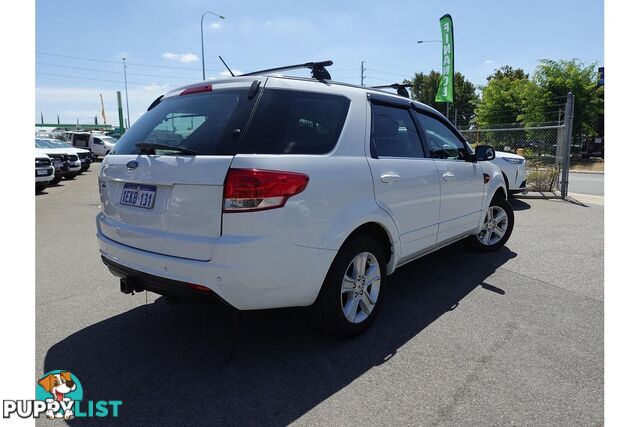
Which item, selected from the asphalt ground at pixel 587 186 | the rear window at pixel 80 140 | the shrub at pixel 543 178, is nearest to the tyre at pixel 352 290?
the shrub at pixel 543 178

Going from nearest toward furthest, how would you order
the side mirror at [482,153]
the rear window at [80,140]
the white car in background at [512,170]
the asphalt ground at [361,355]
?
the asphalt ground at [361,355]
the side mirror at [482,153]
the white car in background at [512,170]
the rear window at [80,140]

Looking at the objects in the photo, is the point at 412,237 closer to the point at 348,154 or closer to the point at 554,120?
the point at 348,154

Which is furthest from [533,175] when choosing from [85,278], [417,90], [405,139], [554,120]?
[417,90]

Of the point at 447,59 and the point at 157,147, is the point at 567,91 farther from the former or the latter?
the point at 157,147

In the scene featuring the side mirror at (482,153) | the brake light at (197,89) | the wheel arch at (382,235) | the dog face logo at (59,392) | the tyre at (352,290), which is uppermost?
the brake light at (197,89)

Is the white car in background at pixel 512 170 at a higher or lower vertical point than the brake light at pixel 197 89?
lower

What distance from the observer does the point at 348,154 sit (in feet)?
10.1

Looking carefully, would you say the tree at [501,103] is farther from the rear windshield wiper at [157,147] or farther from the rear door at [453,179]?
the rear windshield wiper at [157,147]

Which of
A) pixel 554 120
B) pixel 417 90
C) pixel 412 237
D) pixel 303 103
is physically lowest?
pixel 412 237

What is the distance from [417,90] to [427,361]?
Result: 181ft

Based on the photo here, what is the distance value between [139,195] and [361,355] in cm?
190

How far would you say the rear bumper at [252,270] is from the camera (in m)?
2.53

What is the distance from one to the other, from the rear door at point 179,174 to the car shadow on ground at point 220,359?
2.38 ft

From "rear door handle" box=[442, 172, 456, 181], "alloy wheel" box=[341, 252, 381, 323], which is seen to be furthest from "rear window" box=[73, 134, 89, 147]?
"alloy wheel" box=[341, 252, 381, 323]
